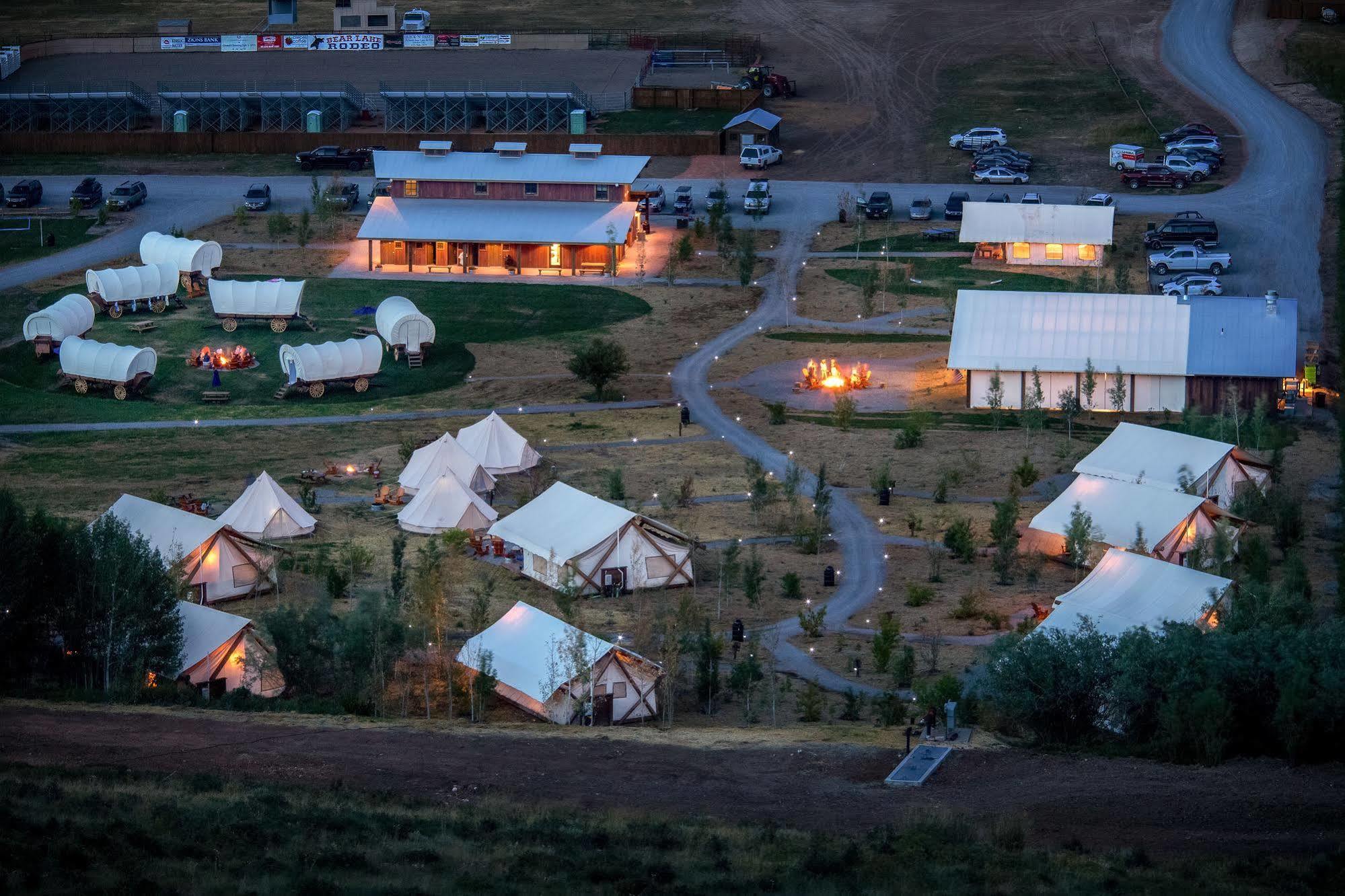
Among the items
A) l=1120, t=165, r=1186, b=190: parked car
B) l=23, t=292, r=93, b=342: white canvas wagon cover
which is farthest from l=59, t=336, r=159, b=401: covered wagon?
l=1120, t=165, r=1186, b=190: parked car

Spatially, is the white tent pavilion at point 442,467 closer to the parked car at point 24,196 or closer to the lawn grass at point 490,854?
the lawn grass at point 490,854

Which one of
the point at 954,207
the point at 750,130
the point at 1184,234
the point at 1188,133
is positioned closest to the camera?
the point at 1184,234

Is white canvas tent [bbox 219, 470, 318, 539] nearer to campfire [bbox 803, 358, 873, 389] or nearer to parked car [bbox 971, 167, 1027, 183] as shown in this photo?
campfire [bbox 803, 358, 873, 389]

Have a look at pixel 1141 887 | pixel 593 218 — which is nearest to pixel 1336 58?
pixel 593 218

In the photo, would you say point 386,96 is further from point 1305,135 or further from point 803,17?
point 1305,135

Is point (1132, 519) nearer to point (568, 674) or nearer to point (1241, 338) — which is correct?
point (1241, 338)

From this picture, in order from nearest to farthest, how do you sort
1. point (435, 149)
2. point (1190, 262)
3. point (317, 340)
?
point (317, 340) < point (1190, 262) < point (435, 149)

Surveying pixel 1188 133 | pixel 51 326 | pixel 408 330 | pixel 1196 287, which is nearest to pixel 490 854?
pixel 408 330
